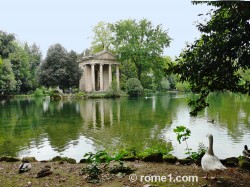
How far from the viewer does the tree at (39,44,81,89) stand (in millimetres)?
54781

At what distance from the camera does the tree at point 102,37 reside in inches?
2601

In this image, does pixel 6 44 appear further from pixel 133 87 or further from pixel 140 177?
pixel 140 177

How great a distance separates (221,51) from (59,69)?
51.8 meters

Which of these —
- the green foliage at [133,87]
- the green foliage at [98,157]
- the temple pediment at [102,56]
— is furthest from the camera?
the temple pediment at [102,56]

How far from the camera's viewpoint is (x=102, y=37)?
219 ft

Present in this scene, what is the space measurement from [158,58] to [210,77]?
5714 cm

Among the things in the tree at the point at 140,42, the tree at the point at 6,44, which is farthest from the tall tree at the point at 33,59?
the tree at the point at 140,42

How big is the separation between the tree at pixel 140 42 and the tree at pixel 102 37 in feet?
12.5

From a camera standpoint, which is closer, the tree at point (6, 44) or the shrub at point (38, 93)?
the tree at point (6, 44)

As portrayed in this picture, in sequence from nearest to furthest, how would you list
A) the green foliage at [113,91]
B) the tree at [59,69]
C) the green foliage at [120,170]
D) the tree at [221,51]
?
the tree at [221,51] → the green foliage at [120,170] → the green foliage at [113,91] → the tree at [59,69]

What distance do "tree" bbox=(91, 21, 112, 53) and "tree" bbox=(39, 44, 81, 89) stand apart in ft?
38.9

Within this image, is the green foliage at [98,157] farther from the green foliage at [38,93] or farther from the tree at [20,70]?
the green foliage at [38,93]

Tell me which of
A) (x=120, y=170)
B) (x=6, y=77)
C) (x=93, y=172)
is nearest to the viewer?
(x=93, y=172)

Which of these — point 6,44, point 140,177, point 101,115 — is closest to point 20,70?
point 6,44
